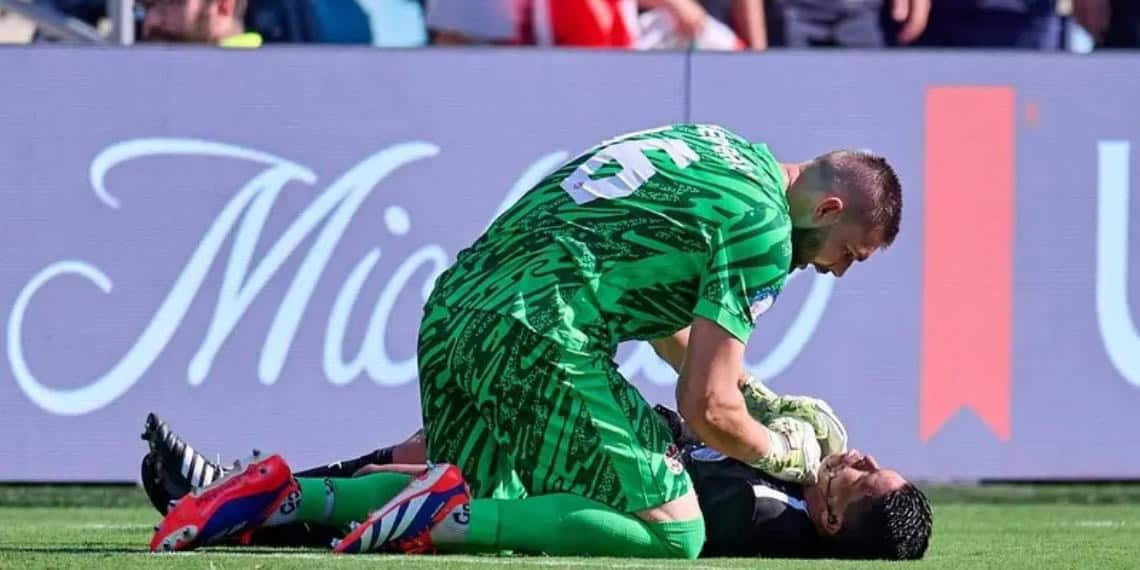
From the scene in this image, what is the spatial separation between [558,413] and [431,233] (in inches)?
132

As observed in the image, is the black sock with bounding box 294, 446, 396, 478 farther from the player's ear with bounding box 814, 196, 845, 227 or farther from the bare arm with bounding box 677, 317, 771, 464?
the player's ear with bounding box 814, 196, 845, 227

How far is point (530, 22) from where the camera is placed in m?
9.99

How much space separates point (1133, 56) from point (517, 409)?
4.50 m

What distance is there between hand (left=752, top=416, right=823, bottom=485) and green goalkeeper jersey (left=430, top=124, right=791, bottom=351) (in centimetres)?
43

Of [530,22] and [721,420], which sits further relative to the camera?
[530,22]

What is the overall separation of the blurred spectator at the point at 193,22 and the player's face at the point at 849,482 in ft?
13.4

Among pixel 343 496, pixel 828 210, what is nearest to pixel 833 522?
pixel 828 210

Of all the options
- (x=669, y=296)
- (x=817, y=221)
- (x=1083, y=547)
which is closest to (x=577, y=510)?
(x=669, y=296)

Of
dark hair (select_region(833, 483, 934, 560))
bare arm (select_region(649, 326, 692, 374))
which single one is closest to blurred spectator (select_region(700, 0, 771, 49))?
bare arm (select_region(649, 326, 692, 374))

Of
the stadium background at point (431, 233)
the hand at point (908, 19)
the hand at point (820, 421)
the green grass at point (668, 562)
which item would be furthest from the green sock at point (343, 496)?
the hand at point (908, 19)

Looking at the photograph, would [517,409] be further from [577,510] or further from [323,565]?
[323,565]

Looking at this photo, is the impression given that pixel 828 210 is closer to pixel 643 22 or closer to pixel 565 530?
pixel 565 530

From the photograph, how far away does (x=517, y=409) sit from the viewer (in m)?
6.34

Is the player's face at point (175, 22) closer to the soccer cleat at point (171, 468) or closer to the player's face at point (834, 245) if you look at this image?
the soccer cleat at point (171, 468)
